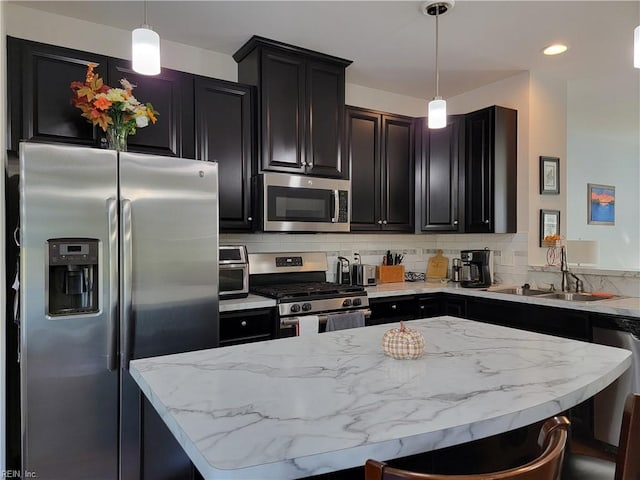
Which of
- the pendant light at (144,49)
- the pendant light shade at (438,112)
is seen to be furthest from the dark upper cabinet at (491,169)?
the pendant light at (144,49)

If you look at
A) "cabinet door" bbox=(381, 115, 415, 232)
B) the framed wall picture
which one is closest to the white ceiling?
"cabinet door" bbox=(381, 115, 415, 232)

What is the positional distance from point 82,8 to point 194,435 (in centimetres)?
269

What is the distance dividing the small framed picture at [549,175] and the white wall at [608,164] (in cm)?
111

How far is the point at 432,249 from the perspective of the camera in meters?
4.27

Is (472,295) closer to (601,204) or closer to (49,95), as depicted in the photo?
(49,95)

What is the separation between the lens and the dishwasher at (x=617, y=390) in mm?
2325

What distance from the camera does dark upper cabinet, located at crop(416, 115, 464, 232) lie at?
11.9 feet

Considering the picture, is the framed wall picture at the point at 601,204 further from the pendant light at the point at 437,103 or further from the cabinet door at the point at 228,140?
the cabinet door at the point at 228,140

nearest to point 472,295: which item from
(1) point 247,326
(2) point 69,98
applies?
(1) point 247,326

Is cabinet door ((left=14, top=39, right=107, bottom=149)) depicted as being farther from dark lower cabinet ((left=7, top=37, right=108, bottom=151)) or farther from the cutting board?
the cutting board

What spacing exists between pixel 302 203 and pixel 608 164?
5451 mm

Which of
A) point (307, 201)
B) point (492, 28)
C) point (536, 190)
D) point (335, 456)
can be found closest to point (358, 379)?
point (335, 456)

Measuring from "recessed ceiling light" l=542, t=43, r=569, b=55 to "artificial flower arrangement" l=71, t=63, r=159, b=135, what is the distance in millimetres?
2773

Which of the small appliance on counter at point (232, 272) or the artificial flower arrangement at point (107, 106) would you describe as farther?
the small appliance on counter at point (232, 272)
